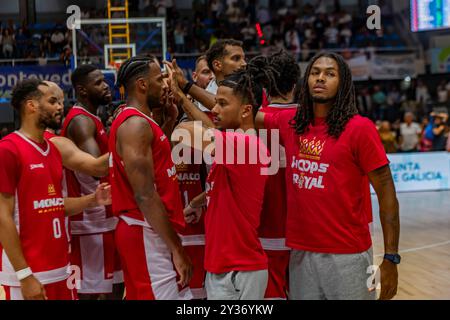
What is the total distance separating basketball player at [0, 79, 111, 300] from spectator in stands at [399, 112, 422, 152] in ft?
47.4

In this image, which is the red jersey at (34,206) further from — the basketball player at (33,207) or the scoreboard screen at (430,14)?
the scoreboard screen at (430,14)

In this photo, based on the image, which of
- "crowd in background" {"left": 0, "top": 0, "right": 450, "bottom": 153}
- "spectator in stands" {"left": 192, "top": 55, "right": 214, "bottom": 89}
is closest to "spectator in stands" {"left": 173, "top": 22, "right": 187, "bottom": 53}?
"crowd in background" {"left": 0, "top": 0, "right": 450, "bottom": 153}

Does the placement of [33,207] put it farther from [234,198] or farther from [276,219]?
[276,219]

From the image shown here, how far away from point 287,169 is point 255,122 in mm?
345

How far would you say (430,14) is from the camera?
50.3 feet

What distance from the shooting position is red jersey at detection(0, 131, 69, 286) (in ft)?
11.2

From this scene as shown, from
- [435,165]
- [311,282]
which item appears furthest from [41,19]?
[311,282]

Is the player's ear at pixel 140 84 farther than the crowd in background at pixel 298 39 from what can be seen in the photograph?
No

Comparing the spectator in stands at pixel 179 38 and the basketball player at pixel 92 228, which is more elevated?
the spectator in stands at pixel 179 38

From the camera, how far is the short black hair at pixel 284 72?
402 cm

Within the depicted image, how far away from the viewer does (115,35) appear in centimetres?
1407

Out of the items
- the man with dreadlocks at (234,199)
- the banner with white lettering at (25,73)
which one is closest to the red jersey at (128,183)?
the man with dreadlocks at (234,199)

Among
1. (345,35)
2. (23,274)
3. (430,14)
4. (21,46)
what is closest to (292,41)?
(345,35)

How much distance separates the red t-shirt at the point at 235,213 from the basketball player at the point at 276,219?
20.2 inches
